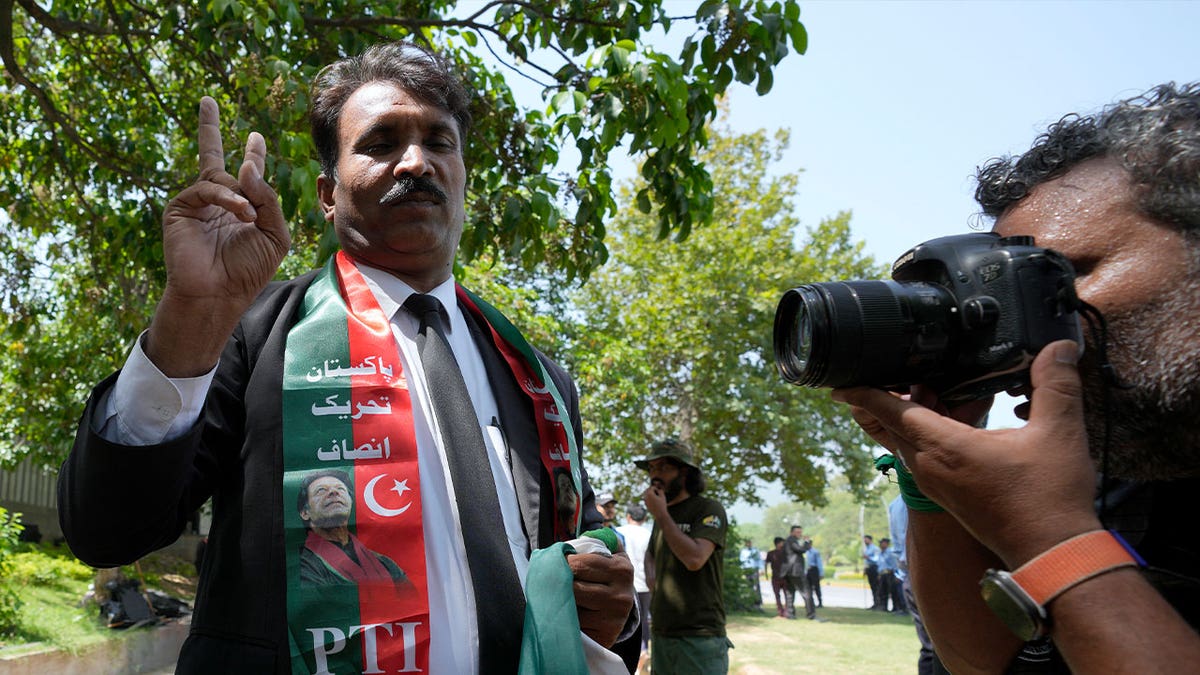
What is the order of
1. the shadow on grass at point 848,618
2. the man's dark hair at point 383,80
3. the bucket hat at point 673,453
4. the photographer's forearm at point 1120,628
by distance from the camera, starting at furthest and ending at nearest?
the shadow on grass at point 848,618, the bucket hat at point 673,453, the man's dark hair at point 383,80, the photographer's forearm at point 1120,628

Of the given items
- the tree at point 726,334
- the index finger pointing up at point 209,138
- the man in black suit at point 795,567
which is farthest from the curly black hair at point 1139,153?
the man in black suit at point 795,567

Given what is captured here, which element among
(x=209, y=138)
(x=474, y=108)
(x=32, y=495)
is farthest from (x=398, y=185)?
(x=32, y=495)

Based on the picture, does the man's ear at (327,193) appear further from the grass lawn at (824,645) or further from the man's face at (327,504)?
the grass lawn at (824,645)

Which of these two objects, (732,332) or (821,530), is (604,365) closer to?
(732,332)

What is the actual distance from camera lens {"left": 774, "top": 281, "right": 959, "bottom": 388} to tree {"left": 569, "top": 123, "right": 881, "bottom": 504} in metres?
14.0

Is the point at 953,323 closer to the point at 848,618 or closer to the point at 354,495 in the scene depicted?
the point at 354,495

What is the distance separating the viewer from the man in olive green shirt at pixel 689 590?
545cm

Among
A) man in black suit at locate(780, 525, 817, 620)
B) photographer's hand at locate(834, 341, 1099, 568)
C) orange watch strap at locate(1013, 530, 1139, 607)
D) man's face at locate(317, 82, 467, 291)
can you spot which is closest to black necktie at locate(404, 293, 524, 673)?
man's face at locate(317, 82, 467, 291)

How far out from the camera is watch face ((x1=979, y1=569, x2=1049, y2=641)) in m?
1.23

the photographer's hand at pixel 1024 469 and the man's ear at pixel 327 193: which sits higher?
the man's ear at pixel 327 193

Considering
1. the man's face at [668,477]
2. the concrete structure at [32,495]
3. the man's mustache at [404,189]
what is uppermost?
the concrete structure at [32,495]

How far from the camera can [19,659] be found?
22.3 ft

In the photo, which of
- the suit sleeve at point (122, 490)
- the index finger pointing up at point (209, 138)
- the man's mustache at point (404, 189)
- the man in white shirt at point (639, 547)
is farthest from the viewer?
the man in white shirt at point (639, 547)

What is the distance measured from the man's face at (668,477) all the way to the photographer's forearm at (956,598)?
4449 mm
